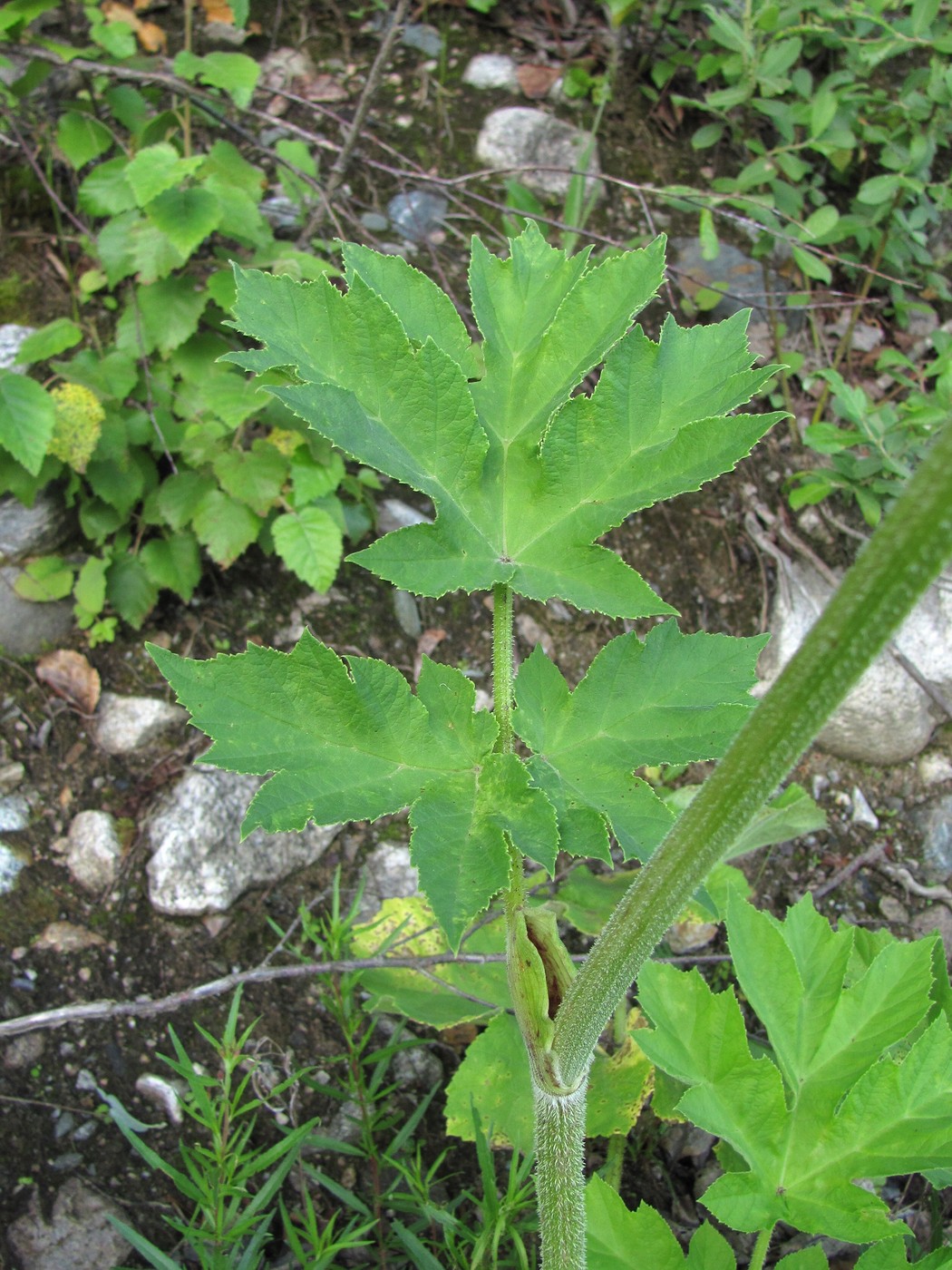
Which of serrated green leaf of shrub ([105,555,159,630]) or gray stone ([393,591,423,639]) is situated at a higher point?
serrated green leaf of shrub ([105,555,159,630])

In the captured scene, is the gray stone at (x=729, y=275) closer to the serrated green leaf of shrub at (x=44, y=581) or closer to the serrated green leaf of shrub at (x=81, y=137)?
the serrated green leaf of shrub at (x=81, y=137)

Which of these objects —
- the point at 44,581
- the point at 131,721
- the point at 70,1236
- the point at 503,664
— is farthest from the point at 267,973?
the point at 44,581

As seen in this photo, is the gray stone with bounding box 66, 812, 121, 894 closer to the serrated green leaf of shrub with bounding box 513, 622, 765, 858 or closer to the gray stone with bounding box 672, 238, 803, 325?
the serrated green leaf of shrub with bounding box 513, 622, 765, 858

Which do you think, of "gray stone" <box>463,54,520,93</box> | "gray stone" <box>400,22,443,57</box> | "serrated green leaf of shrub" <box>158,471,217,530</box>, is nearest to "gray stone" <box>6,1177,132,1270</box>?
"serrated green leaf of shrub" <box>158,471,217,530</box>

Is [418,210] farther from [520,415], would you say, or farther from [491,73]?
[520,415]

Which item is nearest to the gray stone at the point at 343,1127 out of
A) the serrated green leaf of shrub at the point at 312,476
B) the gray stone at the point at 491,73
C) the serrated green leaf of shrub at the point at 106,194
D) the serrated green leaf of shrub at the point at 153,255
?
the serrated green leaf of shrub at the point at 312,476

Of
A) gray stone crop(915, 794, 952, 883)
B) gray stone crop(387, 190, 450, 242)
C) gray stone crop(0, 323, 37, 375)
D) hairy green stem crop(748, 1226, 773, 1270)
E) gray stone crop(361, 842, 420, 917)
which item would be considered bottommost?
gray stone crop(915, 794, 952, 883)
